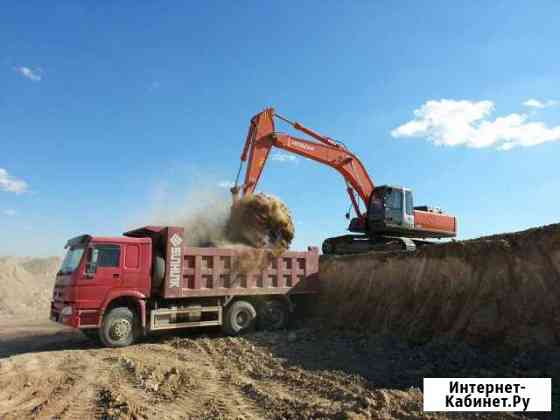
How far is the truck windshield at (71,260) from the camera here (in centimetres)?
1004

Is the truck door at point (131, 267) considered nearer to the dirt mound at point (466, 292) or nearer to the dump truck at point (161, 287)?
the dump truck at point (161, 287)

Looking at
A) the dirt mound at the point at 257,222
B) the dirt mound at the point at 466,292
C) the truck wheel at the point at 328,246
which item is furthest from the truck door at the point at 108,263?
the truck wheel at the point at 328,246

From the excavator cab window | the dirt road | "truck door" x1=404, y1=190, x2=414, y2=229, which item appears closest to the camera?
the dirt road

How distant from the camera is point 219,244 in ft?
40.2

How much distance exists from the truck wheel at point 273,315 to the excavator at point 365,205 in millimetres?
4513

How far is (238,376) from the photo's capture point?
7.64 meters

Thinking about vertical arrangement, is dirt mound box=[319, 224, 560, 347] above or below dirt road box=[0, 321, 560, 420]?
above

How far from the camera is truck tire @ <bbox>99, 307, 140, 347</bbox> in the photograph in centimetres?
995

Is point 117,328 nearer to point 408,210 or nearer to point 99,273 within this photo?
point 99,273

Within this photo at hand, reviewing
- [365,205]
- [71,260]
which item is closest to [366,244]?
[365,205]

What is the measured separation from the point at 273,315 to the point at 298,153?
18.4 ft

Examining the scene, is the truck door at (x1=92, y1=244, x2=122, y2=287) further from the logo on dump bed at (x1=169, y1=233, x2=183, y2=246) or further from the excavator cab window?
the excavator cab window

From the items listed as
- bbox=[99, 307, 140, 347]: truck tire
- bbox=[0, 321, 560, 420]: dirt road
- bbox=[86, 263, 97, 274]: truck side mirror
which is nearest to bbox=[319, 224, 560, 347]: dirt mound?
bbox=[0, 321, 560, 420]: dirt road

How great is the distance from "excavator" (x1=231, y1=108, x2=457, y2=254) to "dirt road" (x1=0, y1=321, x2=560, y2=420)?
18.8ft
